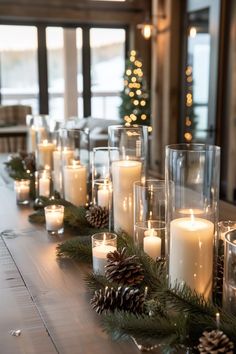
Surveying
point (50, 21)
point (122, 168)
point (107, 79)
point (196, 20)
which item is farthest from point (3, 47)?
point (122, 168)

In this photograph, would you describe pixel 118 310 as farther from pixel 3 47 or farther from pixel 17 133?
pixel 3 47

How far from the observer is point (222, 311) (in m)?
0.82

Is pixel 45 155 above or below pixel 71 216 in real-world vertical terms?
above

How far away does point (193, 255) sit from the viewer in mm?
885

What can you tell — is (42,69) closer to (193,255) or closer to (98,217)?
(98,217)

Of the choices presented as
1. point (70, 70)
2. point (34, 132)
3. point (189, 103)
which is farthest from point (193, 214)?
point (70, 70)

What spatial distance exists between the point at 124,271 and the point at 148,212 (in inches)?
10.3

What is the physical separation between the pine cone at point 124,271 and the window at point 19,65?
7432 mm

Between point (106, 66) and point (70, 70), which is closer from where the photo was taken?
point (70, 70)

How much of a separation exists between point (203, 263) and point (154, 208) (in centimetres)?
33

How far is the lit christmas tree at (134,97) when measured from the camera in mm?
7324

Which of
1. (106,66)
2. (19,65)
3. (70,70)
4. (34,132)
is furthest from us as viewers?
(106,66)

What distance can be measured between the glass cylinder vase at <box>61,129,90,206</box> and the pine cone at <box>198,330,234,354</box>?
102cm

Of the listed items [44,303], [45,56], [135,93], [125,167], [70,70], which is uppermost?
[45,56]
